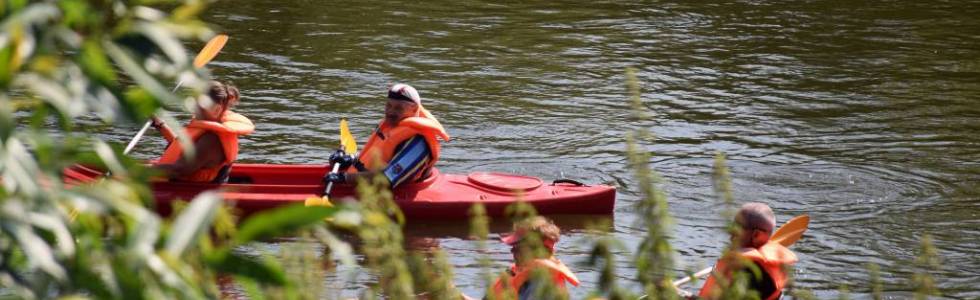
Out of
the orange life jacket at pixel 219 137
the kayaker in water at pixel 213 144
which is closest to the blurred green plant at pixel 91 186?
the kayaker in water at pixel 213 144

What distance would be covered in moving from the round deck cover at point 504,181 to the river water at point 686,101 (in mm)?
404

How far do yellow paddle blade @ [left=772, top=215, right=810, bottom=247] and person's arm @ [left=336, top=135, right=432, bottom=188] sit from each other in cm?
256

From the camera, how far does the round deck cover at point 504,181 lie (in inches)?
371

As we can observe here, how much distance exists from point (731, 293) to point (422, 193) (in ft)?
21.2

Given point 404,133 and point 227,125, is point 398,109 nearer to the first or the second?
point 404,133

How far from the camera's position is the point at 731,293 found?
2902 mm

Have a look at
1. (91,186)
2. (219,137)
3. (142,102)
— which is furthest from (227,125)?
(91,186)

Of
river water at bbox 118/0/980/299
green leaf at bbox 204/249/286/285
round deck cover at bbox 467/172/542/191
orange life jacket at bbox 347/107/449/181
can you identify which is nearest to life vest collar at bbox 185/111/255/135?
orange life jacket at bbox 347/107/449/181

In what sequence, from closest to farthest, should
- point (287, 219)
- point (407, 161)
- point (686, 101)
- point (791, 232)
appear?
point (287, 219) < point (791, 232) < point (407, 161) < point (686, 101)

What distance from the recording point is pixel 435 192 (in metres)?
9.34

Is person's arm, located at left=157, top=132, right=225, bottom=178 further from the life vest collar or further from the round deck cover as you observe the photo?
the round deck cover

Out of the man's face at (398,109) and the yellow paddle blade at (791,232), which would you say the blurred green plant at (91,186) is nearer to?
the yellow paddle blade at (791,232)

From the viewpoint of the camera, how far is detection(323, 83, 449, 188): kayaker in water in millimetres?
8922

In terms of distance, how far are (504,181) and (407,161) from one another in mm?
759
